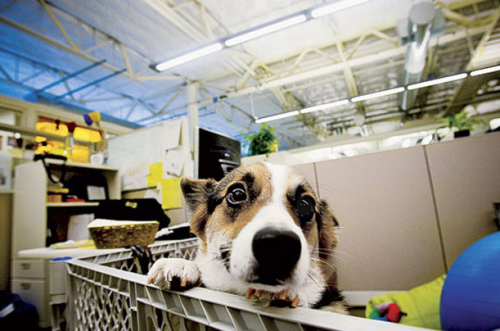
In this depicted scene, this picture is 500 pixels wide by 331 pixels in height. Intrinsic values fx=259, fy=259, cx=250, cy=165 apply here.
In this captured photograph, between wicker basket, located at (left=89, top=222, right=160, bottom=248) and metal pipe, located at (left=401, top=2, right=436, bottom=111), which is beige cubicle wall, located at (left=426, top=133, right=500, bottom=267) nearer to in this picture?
wicker basket, located at (left=89, top=222, right=160, bottom=248)

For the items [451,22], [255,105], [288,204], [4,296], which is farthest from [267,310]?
[255,105]

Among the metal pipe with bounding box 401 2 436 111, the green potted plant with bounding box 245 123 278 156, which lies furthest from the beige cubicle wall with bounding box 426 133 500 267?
the metal pipe with bounding box 401 2 436 111

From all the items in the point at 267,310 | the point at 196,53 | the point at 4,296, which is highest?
the point at 196,53

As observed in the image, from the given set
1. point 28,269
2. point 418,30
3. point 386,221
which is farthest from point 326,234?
point 418,30

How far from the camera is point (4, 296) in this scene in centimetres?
191

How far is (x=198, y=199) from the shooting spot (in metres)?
0.84

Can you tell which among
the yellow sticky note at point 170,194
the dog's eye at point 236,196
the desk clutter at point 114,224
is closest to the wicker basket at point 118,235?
the desk clutter at point 114,224

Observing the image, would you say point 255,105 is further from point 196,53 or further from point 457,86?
point 457,86

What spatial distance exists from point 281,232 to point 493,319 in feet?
1.93

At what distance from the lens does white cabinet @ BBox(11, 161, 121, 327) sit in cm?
209

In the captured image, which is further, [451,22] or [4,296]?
[451,22]

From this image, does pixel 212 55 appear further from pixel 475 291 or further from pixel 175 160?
pixel 475 291

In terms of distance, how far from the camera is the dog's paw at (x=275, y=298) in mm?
406

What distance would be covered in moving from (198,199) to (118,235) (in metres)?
0.50
